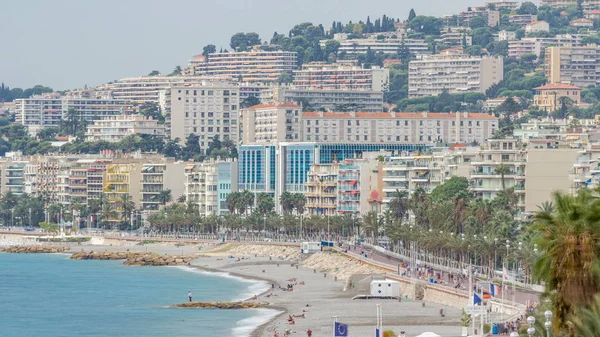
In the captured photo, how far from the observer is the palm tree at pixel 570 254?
133ft

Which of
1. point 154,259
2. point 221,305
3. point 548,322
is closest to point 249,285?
point 221,305

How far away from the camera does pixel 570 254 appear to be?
4053 centimetres

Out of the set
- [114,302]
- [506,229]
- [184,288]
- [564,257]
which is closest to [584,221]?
[564,257]

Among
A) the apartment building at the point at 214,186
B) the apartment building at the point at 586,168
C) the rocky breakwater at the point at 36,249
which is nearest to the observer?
the apartment building at the point at 586,168

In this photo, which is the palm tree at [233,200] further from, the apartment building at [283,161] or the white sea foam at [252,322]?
the white sea foam at [252,322]

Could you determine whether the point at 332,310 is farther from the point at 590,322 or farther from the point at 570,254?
the point at 590,322

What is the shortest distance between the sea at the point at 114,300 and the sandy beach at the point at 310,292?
2056 millimetres

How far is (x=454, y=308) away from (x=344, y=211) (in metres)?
79.6

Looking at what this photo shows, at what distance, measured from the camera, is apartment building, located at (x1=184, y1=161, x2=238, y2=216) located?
7554 inches

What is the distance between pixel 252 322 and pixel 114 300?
24.8 metres

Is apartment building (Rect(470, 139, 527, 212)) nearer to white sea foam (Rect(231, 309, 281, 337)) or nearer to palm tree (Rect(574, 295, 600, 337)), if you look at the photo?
white sea foam (Rect(231, 309, 281, 337))

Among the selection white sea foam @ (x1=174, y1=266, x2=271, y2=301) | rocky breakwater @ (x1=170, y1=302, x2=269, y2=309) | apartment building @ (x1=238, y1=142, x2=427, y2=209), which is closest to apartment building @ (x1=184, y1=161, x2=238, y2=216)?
apartment building @ (x1=238, y1=142, x2=427, y2=209)

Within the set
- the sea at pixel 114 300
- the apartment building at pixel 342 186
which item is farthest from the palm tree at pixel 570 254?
the apartment building at pixel 342 186

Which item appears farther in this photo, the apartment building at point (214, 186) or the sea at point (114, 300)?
the apartment building at point (214, 186)
